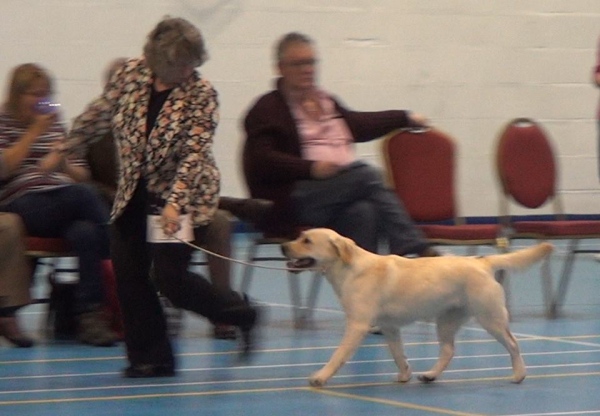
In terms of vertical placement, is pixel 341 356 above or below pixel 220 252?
below

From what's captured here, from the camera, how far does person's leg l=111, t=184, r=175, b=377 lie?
14.0 feet

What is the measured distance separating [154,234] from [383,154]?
219 cm

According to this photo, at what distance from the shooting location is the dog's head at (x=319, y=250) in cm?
414

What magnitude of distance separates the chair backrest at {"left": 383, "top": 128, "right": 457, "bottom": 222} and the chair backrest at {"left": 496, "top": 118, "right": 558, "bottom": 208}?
33 cm

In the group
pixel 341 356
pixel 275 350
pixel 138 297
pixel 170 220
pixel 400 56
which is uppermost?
pixel 400 56

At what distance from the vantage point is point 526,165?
21.0ft

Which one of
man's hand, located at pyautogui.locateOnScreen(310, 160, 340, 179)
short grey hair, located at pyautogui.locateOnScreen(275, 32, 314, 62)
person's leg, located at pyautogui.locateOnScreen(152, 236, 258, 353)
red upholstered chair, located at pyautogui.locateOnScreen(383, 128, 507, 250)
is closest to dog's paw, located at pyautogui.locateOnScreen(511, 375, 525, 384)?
person's leg, located at pyautogui.locateOnScreen(152, 236, 258, 353)

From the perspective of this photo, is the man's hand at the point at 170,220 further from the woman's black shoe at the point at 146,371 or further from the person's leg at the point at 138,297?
the woman's black shoe at the point at 146,371

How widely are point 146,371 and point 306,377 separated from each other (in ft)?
1.85

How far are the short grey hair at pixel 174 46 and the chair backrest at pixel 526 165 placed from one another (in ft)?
8.59

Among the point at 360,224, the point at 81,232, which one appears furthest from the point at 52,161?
the point at 360,224

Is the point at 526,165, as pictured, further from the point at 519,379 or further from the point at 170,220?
the point at 170,220

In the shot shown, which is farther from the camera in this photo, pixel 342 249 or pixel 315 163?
pixel 315 163

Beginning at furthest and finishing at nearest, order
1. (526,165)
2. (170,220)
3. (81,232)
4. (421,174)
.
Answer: (526,165) → (421,174) → (81,232) → (170,220)
